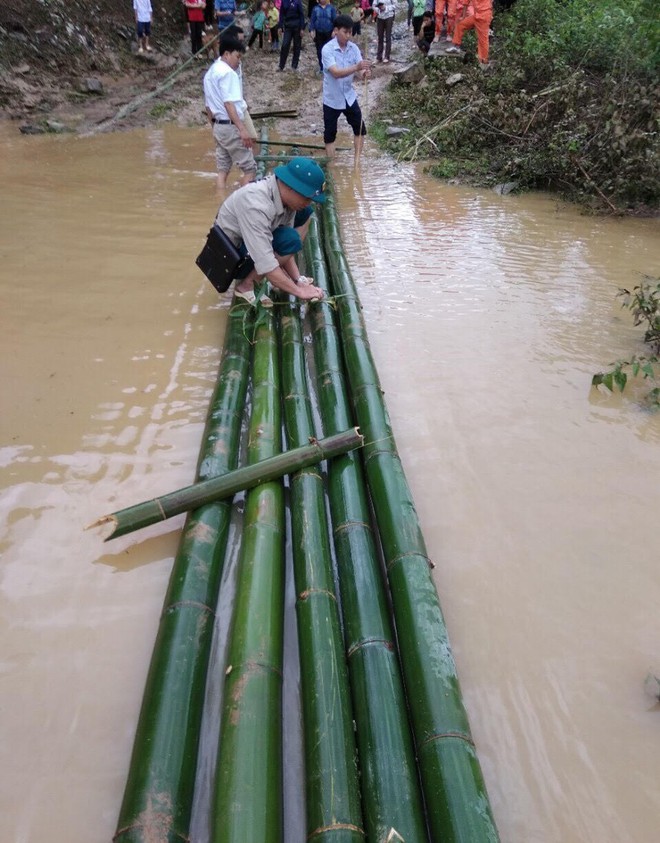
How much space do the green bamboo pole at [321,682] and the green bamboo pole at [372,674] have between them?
4cm

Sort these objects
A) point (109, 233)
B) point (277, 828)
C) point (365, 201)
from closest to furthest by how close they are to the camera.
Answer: point (277, 828) → point (109, 233) → point (365, 201)

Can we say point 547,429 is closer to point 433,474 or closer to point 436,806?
point 433,474

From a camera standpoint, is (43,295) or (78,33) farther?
(78,33)

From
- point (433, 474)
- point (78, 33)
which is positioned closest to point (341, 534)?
point (433, 474)

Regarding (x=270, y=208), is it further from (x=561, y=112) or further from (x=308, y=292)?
(x=561, y=112)

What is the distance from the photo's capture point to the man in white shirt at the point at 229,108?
5.30 meters

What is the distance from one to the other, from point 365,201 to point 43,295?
3836mm

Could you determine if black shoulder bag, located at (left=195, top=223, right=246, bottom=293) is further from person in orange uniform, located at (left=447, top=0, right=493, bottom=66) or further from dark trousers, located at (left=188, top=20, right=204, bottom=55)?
dark trousers, located at (left=188, top=20, right=204, bottom=55)

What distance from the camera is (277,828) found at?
1452mm

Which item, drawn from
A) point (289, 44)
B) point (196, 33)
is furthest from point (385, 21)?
point (196, 33)

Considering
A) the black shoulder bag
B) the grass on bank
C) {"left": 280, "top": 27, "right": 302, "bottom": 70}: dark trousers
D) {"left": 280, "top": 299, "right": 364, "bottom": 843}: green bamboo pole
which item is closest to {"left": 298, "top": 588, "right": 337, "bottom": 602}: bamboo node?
{"left": 280, "top": 299, "right": 364, "bottom": 843}: green bamboo pole

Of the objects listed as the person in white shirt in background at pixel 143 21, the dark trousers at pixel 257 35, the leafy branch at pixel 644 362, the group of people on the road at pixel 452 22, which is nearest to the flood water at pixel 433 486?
the leafy branch at pixel 644 362

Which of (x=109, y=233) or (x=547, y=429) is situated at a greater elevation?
(x=109, y=233)

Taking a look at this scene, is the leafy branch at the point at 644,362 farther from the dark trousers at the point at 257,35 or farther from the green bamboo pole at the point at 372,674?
the dark trousers at the point at 257,35
